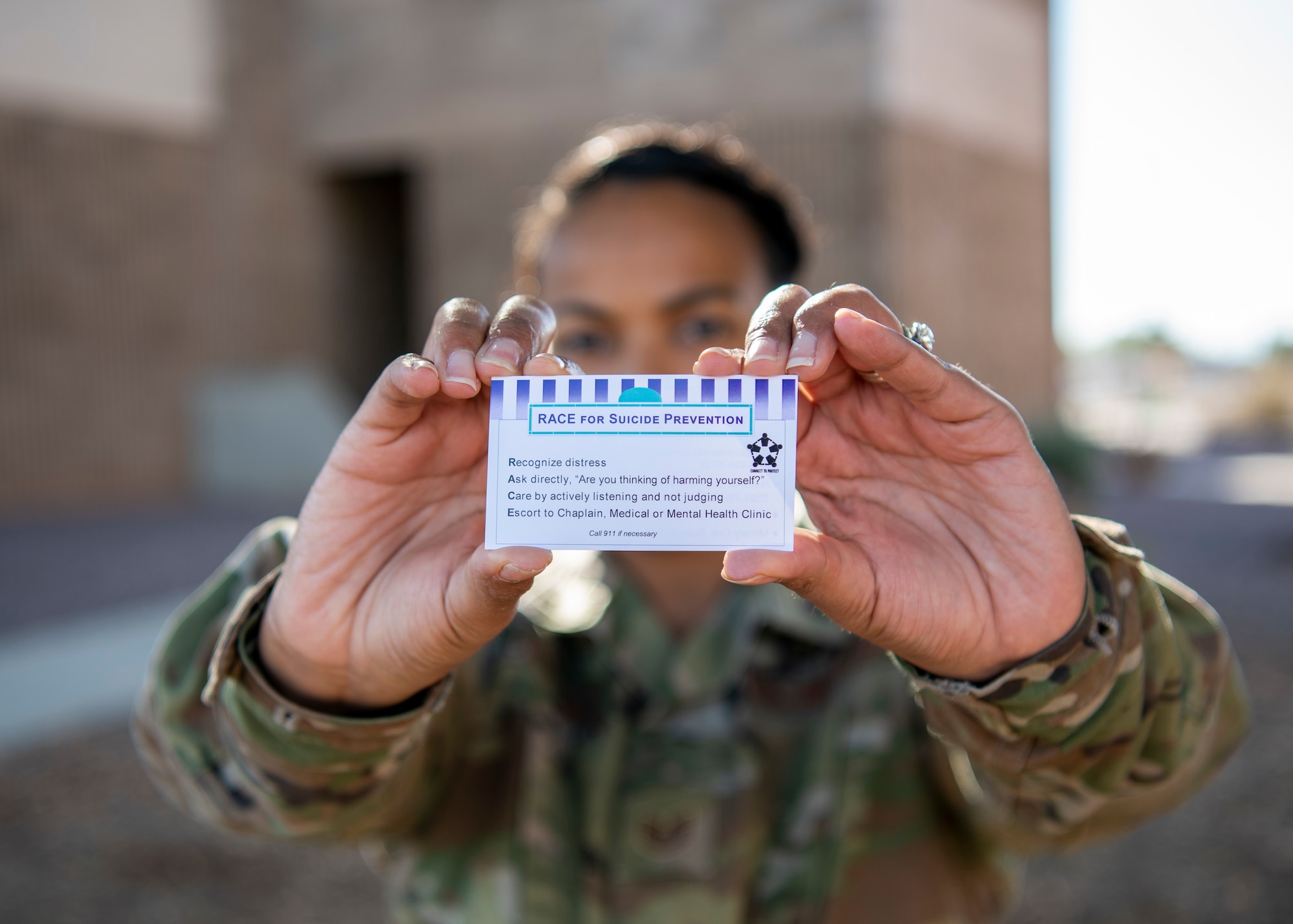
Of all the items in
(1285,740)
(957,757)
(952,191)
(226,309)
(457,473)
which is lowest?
(1285,740)

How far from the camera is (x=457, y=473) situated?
119cm

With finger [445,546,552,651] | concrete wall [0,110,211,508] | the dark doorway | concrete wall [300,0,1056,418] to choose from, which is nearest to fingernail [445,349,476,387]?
finger [445,546,552,651]

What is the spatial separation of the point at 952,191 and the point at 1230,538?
5.94 metres

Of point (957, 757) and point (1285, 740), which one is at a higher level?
point (957, 757)

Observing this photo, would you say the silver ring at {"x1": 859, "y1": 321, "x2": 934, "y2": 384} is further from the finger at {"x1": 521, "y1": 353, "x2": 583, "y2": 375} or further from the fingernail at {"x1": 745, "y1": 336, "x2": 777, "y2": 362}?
the finger at {"x1": 521, "y1": 353, "x2": 583, "y2": 375}

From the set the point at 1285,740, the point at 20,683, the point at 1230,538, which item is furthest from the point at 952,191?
the point at 20,683

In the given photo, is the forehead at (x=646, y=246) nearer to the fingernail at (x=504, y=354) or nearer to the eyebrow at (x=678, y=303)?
the eyebrow at (x=678, y=303)

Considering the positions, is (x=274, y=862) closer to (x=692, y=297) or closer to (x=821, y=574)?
(x=692, y=297)

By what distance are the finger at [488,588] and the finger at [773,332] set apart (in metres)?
0.30

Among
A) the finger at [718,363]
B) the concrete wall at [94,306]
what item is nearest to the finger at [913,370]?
the finger at [718,363]

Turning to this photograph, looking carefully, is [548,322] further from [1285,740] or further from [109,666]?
[109,666]

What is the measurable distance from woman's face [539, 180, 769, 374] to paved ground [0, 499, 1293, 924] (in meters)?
2.25

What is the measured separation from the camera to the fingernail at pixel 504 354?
39.5 inches

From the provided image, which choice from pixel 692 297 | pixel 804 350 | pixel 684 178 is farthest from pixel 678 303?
pixel 804 350
